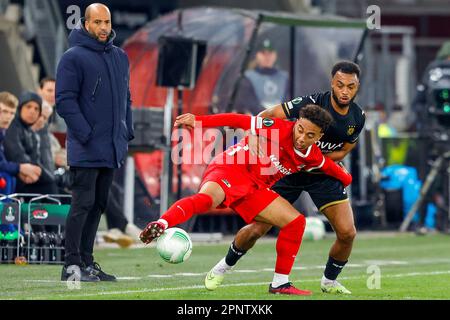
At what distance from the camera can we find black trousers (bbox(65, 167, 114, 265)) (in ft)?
44.8

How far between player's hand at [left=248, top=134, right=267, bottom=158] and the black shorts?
29.6 inches

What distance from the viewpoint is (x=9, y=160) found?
58.0 ft

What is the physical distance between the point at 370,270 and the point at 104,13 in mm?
4363

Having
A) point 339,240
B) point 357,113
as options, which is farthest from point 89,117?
point 339,240

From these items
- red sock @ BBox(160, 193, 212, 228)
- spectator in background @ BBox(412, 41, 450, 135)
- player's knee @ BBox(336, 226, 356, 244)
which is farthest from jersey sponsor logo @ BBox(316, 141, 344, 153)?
spectator in background @ BBox(412, 41, 450, 135)

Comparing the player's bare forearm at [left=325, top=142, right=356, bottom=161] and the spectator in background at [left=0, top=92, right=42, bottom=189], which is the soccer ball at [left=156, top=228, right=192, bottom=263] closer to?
the player's bare forearm at [left=325, top=142, right=356, bottom=161]

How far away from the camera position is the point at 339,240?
13.3 metres

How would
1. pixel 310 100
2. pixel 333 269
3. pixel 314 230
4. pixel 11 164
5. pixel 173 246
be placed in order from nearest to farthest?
pixel 173 246
pixel 333 269
pixel 310 100
pixel 11 164
pixel 314 230

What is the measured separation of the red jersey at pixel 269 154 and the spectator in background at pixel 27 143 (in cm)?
490

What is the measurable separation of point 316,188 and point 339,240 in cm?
49

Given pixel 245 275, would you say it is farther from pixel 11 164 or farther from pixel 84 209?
pixel 11 164
